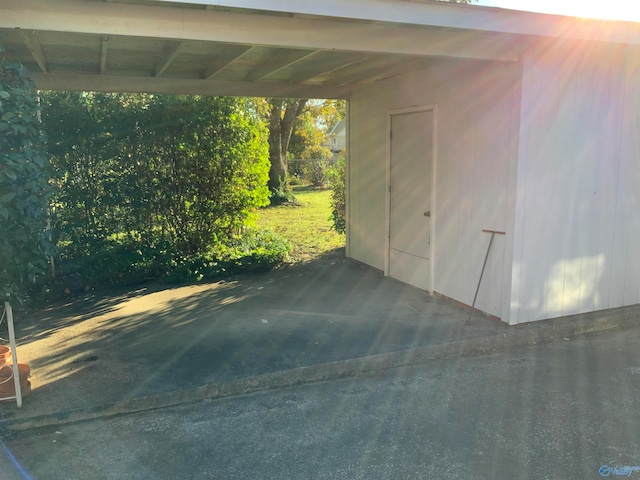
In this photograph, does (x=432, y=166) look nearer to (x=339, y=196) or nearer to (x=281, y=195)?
(x=339, y=196)

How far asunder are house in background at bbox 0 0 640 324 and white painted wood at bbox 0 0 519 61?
1cm

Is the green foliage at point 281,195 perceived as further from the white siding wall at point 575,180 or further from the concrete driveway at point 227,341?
the white siding wall at point 575,180

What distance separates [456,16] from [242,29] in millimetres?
1809

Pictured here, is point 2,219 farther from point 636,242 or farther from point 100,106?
point 636,242

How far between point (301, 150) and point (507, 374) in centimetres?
2739

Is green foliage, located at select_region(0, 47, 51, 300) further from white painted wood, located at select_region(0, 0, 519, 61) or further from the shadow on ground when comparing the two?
the shadow on ground

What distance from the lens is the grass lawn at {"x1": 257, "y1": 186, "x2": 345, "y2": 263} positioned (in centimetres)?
989

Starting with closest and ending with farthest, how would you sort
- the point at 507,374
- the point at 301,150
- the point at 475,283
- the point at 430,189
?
the point at 507,374, the point at 475,283, the point at 430,189, the point at 301,150

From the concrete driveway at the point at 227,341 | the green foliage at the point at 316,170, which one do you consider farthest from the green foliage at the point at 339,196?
the green foliage at the point at 316,170

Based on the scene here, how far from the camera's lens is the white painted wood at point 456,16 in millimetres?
3654

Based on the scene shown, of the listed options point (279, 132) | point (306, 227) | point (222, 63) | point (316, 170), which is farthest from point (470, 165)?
point (316, 170)

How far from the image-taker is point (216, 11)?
12.5ft

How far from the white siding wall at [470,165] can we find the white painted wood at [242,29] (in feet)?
2.17

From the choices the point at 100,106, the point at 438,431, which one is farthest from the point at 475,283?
the point at 100,106
